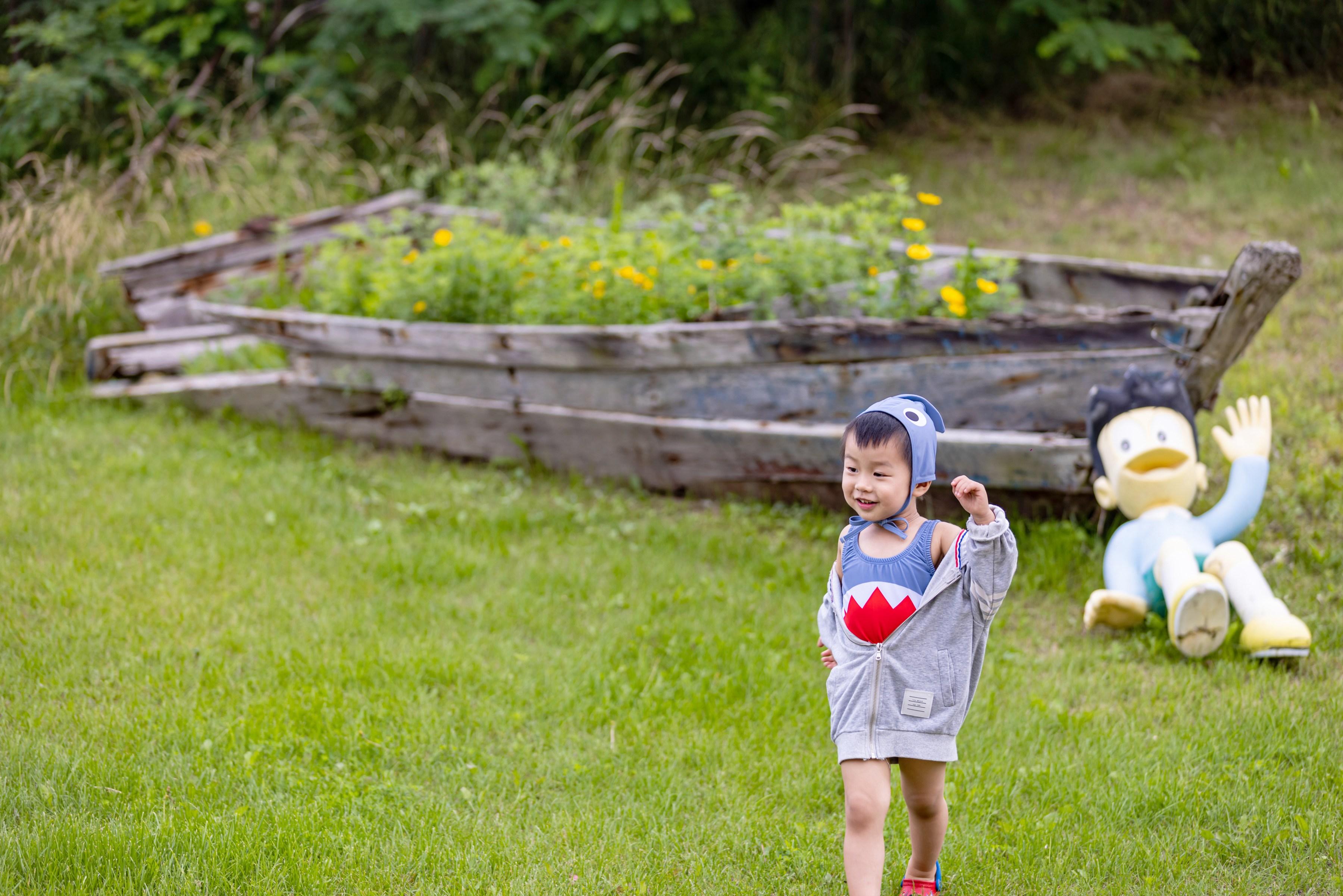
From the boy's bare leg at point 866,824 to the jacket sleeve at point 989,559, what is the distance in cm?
43

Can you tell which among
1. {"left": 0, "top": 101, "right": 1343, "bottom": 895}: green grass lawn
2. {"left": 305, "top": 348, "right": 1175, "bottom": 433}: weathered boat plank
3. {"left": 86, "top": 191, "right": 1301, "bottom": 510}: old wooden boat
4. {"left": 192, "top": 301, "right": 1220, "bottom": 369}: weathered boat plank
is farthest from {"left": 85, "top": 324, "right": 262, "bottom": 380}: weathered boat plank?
{"left": 305, "top": 348, "right": 1175, "bottom": 433}: weathered boat plank

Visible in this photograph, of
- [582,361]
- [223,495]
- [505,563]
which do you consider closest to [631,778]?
[505,563]

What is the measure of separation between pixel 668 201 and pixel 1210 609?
12.0 ft

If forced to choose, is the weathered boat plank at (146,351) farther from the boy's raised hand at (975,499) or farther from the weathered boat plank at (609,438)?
the boy's raised hand at (975,499)

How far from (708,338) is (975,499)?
2.81 metres

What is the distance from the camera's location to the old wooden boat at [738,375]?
4352mm

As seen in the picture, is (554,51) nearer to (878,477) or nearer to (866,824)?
(878,477)

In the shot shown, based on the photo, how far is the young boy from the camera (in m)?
2.41

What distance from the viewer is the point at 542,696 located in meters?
3.63

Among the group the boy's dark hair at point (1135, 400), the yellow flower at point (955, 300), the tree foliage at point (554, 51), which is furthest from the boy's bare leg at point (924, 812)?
the tree foliage at point (554, 51)

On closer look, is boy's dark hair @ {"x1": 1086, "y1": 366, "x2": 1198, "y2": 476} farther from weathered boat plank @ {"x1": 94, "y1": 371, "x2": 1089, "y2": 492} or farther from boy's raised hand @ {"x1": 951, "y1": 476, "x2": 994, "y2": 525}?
boy's raised hand @ {"x1": 951, "y1": 476, "x2": 994, "y2": 525}

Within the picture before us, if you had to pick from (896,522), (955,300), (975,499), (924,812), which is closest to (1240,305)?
(955,300)

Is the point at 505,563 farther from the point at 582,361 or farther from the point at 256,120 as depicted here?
the point at 256,120

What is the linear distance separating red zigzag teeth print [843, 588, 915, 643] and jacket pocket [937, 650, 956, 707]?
0.38 ft
